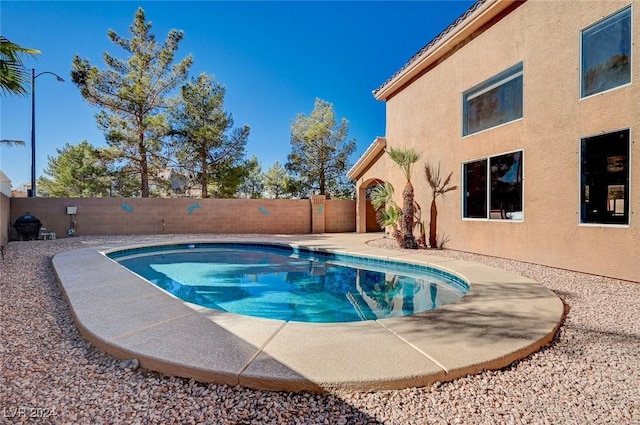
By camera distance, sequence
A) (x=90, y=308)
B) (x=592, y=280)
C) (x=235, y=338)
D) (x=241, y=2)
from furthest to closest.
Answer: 1. (x=241, y=2)
2. (x=592, y=280)
3. (x=90, y=308)
4. (x=235, y=338)

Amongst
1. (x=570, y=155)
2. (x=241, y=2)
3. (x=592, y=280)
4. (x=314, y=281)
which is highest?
(x=241, y=2)

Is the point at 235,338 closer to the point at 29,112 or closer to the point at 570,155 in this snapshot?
the point at 570,155

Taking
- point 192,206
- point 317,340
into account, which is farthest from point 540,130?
point 192,206

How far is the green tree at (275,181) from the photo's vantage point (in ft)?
93.1

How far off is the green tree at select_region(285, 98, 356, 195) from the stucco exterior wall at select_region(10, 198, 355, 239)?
774cm

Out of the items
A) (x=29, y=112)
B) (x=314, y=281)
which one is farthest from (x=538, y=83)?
(x=29, y=112)

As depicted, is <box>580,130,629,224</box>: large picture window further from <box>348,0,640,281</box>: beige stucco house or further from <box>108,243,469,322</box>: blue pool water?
<box>108,243,469,322</box>: blue pool water

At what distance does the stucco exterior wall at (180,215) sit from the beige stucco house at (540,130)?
784cm

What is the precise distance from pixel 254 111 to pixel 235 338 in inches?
832

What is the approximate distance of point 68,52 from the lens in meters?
15.8

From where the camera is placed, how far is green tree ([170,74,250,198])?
63.2ft

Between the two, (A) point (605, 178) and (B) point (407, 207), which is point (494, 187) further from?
(B) point (407, 207)

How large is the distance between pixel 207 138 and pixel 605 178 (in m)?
19.0

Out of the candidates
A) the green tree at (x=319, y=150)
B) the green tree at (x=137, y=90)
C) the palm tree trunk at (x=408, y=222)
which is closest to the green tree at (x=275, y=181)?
the green tree at (x=319, y=150)
